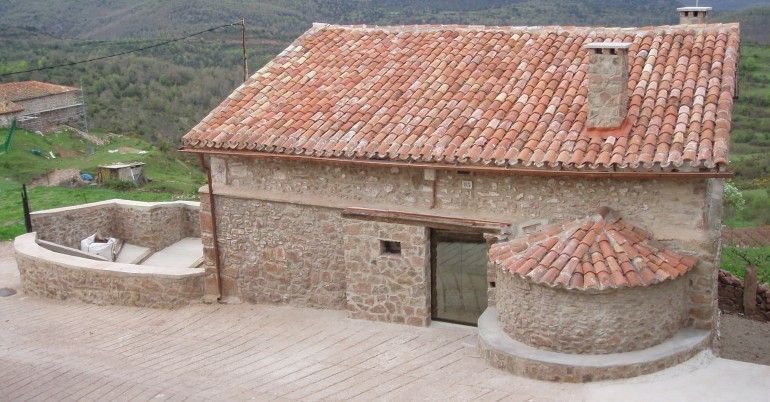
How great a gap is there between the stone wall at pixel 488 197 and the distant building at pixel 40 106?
20753 mm

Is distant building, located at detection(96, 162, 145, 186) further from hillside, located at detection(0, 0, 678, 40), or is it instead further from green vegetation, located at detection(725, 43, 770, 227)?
hillside, located at detection(0, 0, 678, 40)

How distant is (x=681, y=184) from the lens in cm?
854

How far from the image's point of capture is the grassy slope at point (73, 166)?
19.5 m

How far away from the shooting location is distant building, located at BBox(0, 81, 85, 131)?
2883 centimetres

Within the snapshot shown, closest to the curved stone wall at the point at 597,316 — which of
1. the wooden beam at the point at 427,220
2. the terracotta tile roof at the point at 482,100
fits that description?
the wooden beam at the point at 427,220

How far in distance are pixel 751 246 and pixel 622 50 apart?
13122 millimetres

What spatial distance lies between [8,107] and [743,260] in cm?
2529

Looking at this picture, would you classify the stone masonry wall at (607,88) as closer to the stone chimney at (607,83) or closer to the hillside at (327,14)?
the stone chimney at (607,83)

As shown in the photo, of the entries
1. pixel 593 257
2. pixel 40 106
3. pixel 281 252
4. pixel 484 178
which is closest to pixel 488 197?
pixel 484 178

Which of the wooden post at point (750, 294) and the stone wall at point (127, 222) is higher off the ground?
the stone wall at point (127, 222)

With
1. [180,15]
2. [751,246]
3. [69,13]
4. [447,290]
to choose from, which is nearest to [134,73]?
[180,15]

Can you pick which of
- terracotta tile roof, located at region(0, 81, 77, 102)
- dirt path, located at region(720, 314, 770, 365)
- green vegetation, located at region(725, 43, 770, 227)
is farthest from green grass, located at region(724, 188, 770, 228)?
terracotta tile roof, located at region(0, 81, 77, 102)

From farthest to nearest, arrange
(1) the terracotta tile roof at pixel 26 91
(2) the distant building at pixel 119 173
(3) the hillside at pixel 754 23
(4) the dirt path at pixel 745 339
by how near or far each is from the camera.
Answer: (3) the hillside at pixel 754 23, (1) the terracotta tile roof at pixel 26 91, (2) the distant building at pixel 119 173, (4) the dirt path at pixel 745 339

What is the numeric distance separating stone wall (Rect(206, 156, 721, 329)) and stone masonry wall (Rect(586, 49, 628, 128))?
2.57ft
